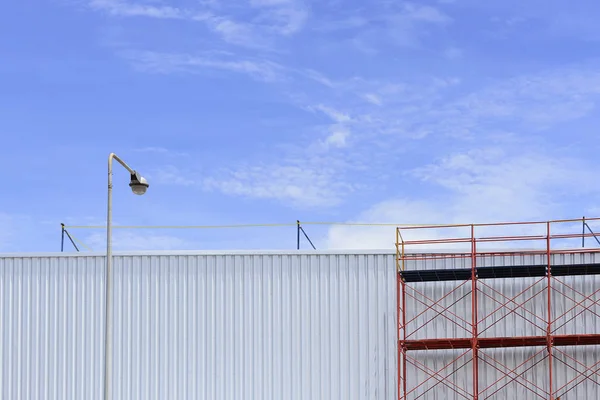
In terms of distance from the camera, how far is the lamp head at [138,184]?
853 inches

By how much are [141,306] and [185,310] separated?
1.49 m

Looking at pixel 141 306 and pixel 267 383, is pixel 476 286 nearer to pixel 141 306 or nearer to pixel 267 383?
pixel 267 383

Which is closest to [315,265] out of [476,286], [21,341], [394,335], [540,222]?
→ [394,335]

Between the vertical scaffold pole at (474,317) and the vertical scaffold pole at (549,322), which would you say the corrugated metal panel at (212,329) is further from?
the vertical scaffold pole at (549,322)

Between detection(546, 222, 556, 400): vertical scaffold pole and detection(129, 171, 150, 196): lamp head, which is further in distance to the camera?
detection(546, 222, 556, 400): vertical scaffold pole

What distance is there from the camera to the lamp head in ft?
71.1

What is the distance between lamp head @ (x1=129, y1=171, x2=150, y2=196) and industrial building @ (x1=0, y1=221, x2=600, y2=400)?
6.26 m

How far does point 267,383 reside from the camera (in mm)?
26891

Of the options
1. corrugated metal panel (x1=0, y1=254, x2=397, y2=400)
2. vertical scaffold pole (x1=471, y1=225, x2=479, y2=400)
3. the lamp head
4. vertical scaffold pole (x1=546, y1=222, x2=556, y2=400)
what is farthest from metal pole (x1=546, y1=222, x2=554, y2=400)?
the lamp head

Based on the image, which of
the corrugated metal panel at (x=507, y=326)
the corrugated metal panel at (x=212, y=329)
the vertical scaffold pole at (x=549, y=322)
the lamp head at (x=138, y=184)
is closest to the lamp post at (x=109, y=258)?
the lamp head at (x=138, y=184)

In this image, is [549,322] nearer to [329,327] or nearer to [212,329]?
[329,327]

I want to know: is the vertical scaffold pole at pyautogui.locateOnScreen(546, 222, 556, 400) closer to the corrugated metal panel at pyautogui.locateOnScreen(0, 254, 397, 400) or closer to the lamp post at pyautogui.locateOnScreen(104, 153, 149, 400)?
the corrugated metal panel at pyautogui.locateOnScreen(0, 254, 397, 400)

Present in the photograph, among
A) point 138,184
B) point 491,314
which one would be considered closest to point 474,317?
point 491,314

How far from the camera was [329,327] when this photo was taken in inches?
1062
